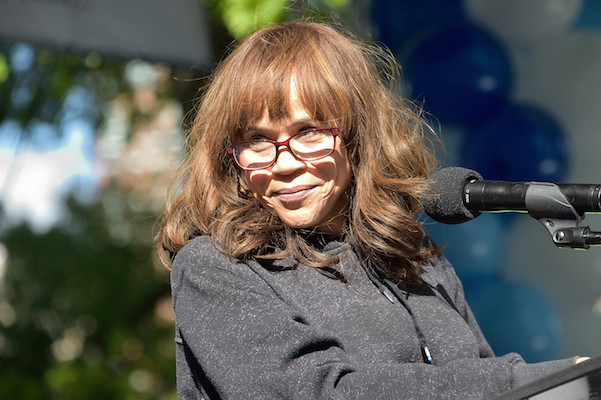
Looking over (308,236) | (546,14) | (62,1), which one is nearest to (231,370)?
(308,236)

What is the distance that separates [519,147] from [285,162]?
5.48 ft

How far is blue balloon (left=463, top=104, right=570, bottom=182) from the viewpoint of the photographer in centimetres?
295

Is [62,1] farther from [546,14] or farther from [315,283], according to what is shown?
[315,283]

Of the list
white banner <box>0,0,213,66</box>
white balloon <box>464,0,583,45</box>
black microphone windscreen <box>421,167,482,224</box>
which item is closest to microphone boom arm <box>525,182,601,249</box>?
black microphone windscreen <box>421,167,482,224</box>

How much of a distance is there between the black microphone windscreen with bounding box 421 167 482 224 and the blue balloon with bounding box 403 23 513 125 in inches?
64.3

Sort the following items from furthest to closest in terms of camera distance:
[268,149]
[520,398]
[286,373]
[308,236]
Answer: [308,236]
[268,149]
[286,373]
[520,398]

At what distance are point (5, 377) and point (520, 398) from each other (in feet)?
20.4

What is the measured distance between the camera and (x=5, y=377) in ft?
20.9

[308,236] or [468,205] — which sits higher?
[468,205]

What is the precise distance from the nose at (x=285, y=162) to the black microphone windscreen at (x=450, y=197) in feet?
0.94

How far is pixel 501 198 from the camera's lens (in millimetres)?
1333

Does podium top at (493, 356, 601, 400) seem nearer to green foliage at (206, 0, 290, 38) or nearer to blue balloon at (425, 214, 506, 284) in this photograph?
blue balloon at (425, 214, 506, 284)

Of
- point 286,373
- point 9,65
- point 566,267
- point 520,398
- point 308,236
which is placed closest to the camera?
point 520,398

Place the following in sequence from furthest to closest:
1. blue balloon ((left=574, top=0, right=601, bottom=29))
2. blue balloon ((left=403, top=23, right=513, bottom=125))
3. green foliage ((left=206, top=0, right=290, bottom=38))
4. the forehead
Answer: green foliage ((left=206, top=0, right=290, bottom=38))
blue balloon ((left=403, top=23, right=513, bottom=125))
blue balloon ((left=574, top=0, right=601, bottom=29))
the forehead
